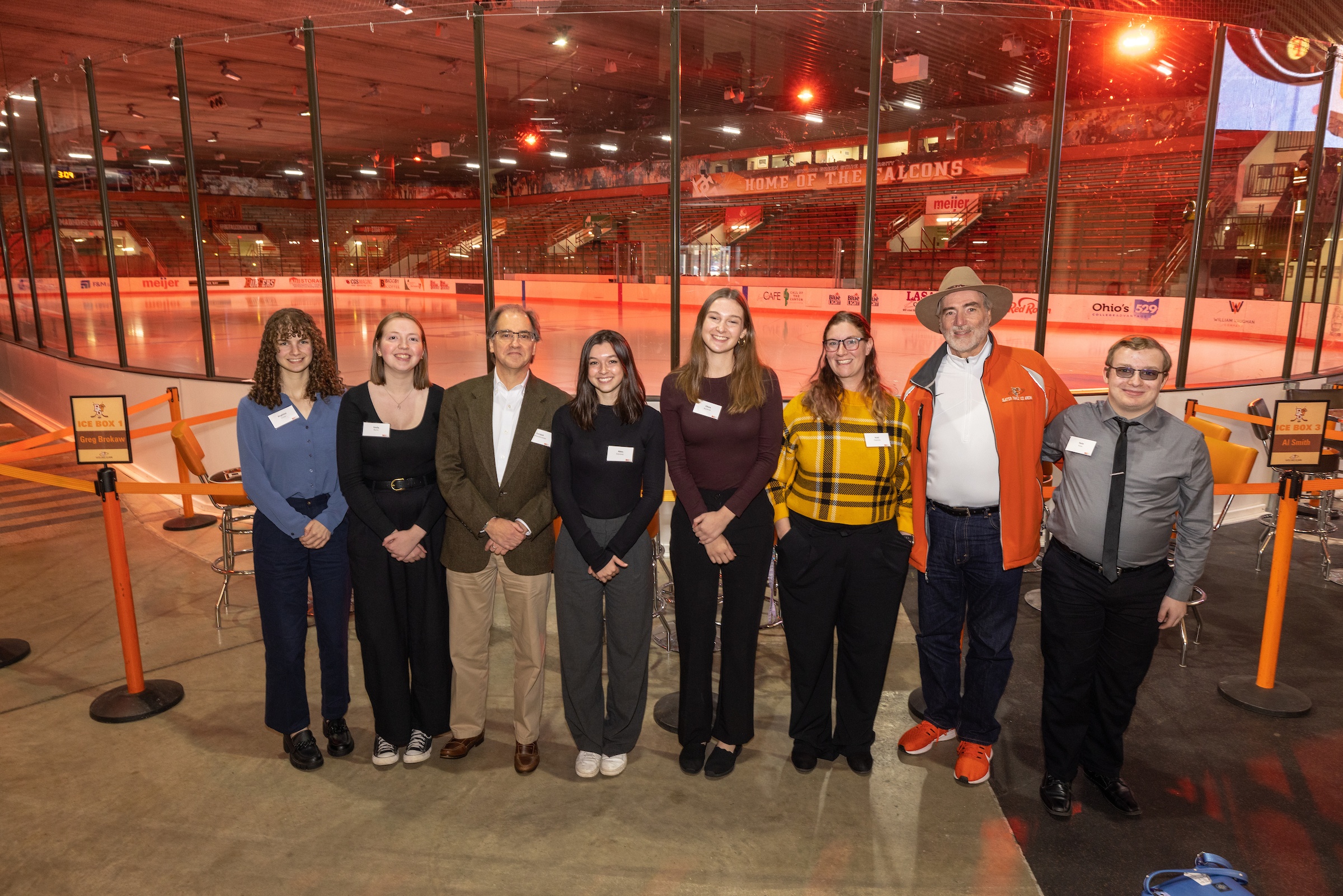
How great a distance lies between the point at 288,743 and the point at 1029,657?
3.26m

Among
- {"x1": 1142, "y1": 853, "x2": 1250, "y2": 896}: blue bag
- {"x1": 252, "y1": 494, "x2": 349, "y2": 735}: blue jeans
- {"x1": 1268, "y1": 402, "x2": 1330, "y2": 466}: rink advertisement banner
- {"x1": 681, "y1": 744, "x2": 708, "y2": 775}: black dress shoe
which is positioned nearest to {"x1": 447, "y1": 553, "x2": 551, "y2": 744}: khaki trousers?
{"x1": 252, "y1": 494, "x2": 349, "y2": 735}: blue jeans

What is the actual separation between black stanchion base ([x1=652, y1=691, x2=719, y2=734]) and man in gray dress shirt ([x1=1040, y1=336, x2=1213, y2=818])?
4.01 ft

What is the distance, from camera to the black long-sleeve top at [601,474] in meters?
2.52

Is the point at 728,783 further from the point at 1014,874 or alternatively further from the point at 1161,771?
the point at 1161,771

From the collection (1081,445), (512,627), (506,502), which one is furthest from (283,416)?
(1081,445)

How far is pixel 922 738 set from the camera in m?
2.87

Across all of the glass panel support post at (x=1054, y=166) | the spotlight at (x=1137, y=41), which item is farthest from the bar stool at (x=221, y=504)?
the spotlight at (x=1137, y=41)

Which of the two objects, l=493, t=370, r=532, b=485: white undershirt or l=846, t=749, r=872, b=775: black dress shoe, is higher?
l=493, t=370, r=532, b=485: white undershirt

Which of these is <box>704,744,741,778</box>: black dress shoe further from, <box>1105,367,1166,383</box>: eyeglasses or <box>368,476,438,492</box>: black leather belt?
<box>1105,367,1166,383</box>: eyeglasses

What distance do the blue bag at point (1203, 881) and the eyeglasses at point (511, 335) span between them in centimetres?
229

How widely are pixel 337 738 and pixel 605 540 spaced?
1.29 m

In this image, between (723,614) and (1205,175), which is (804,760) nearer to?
(723,614)

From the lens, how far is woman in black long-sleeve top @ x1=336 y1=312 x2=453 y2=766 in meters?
2.56

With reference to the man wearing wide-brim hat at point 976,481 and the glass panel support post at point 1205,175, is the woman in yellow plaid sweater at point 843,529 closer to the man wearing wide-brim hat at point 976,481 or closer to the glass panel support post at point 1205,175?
the man wearing wide-brim hat at point 976,481
